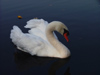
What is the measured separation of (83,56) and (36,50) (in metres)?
1.40

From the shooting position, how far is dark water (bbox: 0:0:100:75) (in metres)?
5.27

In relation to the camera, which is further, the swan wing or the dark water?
the swan wing

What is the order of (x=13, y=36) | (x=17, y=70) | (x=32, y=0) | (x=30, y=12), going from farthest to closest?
(x=32, y=0) < (x=30, y=12) < (x=13, y=36) < (x=17, y=70)

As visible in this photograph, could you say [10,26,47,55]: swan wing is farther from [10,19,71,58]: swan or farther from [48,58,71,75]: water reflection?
[48,58,71,75]: water reflection

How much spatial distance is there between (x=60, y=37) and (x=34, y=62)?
156 cm

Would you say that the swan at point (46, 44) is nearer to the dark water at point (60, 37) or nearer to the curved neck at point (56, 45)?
the curved neck at point (56, 45)

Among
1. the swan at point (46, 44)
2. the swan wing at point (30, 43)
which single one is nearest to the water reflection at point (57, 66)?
the swan at point (46, 44)

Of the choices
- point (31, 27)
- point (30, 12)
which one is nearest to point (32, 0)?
point (30, 12)

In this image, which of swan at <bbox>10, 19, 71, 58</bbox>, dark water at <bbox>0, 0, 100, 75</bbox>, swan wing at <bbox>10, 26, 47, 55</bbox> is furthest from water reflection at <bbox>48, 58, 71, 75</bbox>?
A: swan wing at <bbox>10, 26, 47, 55</bbox>

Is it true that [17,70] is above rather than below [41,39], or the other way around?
below

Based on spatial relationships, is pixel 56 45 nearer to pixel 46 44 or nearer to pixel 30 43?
pixel 46 44

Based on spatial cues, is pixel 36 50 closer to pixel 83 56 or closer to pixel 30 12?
A: pixel 83 56

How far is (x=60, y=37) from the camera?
675 centimetres

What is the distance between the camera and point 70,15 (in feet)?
27.9
